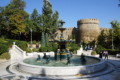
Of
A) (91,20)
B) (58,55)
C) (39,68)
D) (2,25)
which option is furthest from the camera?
(91,20)

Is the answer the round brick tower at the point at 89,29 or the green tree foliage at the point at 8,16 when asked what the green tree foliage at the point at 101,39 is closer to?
the round brick tower at the point at 89,29

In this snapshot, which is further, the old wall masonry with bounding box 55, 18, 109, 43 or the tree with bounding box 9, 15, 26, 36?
the old wall masonry with bounding box 55, 18, 109, 43

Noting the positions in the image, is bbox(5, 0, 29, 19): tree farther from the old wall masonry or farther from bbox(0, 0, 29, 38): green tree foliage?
the old wall masonry

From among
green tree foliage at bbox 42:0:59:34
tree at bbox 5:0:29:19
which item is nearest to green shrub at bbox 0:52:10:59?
green tree foliage at bbox 42:0:59:34

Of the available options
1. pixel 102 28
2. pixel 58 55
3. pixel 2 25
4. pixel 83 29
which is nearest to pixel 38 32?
pixel 2 25

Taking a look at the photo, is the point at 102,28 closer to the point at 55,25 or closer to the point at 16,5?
the point at 55,25

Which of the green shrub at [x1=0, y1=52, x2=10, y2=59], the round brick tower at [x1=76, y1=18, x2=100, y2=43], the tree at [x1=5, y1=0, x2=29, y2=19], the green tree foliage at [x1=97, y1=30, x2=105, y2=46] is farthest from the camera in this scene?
the round brick tower at [x1=76, y1=18, x2=100, y2=43]

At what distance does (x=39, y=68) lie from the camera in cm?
802

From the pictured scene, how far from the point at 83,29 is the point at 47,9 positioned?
44.3 feet

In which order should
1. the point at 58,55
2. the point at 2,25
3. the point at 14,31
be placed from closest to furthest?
1. the point at 58,55
2. the point at 14,31
3. the point at 2,25

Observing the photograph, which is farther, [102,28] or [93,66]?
[102,28]

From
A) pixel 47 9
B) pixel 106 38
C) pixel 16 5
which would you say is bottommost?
pixel 106 38

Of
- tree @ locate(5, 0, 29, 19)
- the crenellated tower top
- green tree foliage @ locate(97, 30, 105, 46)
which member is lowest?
green tree foliage @ locate(97, 30, 105, 46)

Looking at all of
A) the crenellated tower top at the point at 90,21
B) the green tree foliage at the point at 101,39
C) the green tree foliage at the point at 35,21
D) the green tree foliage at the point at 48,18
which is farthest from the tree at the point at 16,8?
the green tree foliage at the point at 101,39
